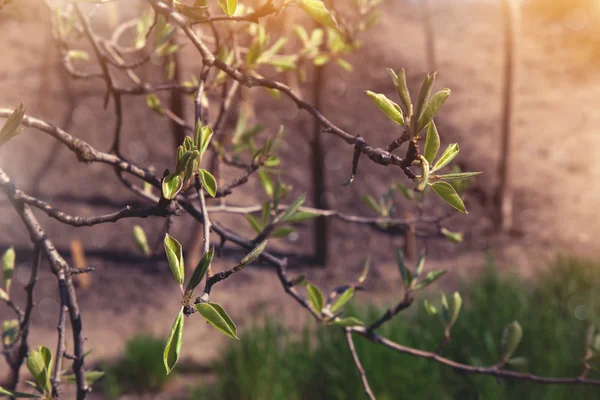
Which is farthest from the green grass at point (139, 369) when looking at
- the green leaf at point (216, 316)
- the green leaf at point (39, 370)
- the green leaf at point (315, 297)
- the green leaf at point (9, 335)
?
the green leaf at point (216, 316)

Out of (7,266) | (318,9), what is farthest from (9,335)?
(318,9)

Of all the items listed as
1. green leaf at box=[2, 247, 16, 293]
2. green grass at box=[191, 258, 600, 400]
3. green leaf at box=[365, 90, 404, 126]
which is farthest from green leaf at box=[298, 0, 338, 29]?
green grass at box=[191, 258, 600, 400]

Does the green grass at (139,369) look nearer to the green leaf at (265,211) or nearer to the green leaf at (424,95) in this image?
the green leaf at (265,211)

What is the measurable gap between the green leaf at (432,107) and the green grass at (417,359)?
6.31 ft

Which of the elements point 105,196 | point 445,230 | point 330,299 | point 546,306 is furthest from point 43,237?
point 105,196

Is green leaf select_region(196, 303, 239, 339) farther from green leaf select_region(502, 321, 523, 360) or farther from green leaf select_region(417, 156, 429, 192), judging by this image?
green leaf select_region(502, 321, 523, 360)

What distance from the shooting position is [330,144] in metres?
6.90

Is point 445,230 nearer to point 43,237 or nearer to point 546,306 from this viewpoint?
point 43,237

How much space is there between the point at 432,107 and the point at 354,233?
5508 millimetres

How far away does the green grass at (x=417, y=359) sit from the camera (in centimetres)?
242

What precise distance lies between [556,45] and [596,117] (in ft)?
9.64

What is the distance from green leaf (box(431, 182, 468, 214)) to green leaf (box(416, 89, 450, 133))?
64 millimetres

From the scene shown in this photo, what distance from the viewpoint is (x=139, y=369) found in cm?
352

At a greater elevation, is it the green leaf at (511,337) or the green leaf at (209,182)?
the green leaf at (209,182)
